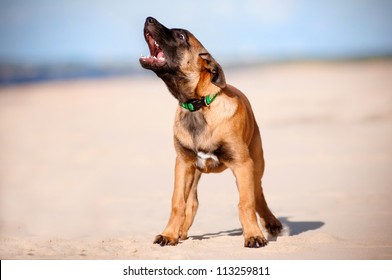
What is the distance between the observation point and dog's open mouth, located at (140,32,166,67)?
6.45 metres

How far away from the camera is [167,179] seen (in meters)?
11.9

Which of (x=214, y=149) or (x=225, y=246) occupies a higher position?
(x=214, y=149)

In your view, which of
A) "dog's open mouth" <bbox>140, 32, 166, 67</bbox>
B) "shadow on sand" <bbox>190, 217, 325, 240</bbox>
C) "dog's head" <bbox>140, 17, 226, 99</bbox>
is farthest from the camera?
"shadow on sand" <bbox>190, 217, 325, 240</bbox>

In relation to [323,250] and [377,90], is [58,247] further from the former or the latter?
[377,90]

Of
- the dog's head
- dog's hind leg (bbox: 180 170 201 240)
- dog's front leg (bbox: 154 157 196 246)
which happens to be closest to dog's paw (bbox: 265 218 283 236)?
dog's hind leg (bbox: 180 170 201 240)

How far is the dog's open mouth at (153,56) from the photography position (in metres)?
6.45

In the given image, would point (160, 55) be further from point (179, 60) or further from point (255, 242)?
point (255, 242)

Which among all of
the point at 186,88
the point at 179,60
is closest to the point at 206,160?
the point at 186,88

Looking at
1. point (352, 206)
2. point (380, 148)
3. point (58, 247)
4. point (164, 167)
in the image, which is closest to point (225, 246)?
point (58, 247)

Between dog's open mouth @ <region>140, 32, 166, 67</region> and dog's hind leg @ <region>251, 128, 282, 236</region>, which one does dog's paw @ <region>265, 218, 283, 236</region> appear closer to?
dog's hind leg @ <region>251, 128, 282, 236</region>

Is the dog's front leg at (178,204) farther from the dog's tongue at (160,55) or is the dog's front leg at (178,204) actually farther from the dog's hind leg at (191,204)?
the dog's tongue at (160,55)
